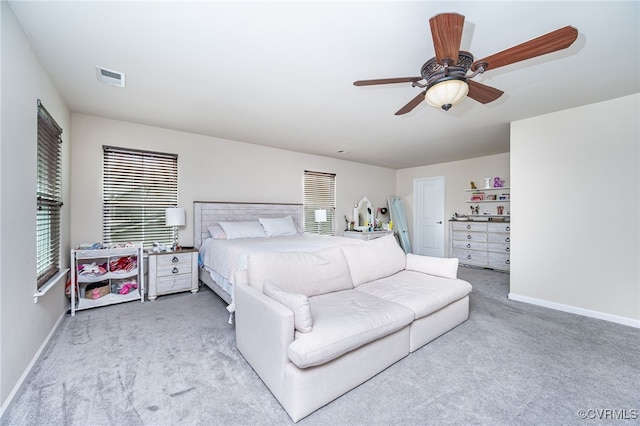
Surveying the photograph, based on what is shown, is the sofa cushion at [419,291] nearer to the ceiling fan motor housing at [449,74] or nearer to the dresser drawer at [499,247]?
the ceiling fan motor housing at [449,74]

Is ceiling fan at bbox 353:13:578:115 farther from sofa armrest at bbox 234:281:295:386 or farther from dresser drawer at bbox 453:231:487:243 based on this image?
dresser drawer at bbox 453:231:487:243

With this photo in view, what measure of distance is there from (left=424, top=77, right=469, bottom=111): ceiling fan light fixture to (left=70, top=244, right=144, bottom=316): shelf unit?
3661mm

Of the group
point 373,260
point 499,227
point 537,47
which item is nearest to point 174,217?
point 373,260

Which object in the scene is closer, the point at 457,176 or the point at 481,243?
the point at 481,243

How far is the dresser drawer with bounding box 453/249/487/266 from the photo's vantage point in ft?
17.7

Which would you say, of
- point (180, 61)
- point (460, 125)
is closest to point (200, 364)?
point (180, 61)

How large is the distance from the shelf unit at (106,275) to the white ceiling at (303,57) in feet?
5.70

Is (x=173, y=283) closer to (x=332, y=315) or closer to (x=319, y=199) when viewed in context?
(x=332, y=315)

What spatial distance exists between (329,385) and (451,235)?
5.22 m

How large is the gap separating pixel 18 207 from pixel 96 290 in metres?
1.85

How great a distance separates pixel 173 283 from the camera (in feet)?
11.8

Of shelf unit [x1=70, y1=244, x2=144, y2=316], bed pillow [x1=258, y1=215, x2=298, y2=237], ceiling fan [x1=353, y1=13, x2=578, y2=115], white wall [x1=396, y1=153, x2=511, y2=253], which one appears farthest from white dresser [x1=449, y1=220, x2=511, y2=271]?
shelf unit [x1=70, y1=244, x2=144, y2=316]

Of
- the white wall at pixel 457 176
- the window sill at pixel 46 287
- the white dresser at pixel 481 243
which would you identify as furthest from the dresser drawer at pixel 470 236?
the window sill at pixel 46 287

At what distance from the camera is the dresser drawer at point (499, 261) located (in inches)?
198
